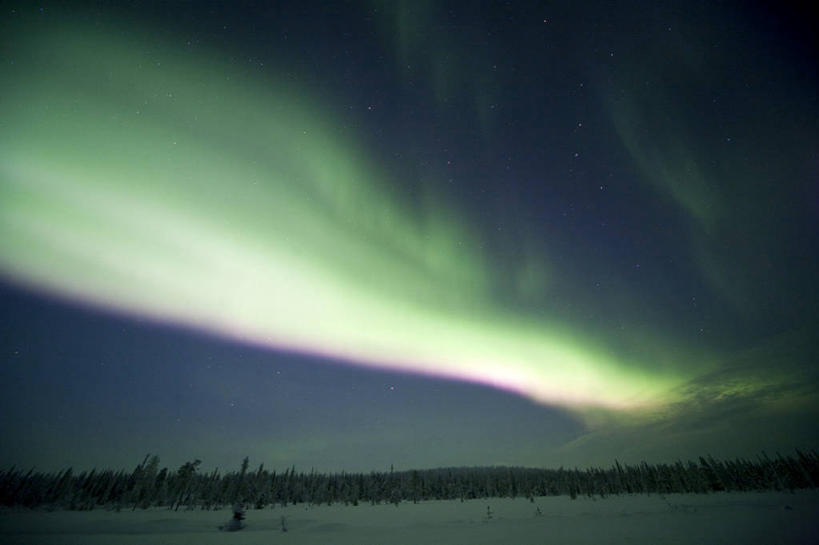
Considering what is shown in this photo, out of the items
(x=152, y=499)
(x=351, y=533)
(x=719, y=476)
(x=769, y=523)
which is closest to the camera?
(x=769, y=523)

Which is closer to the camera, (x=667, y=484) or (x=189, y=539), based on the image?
(x=189, y=539)

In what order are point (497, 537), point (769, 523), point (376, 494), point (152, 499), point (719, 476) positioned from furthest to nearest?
1. point (719, 476)
2. point (376, 494)
3. point (152, 499)
4. point (769, 523)
5. point (497, 537)

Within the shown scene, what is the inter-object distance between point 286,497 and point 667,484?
121 meters

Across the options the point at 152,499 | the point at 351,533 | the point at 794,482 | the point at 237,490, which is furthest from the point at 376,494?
the point at 794,482

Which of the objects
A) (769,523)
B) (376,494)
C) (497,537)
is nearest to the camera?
(497,537)

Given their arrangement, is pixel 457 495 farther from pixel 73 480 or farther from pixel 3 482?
pixel 3 482

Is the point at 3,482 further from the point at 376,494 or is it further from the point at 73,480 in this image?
the point at 376,494

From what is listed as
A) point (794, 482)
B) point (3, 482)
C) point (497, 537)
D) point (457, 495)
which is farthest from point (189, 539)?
point (794, 482)

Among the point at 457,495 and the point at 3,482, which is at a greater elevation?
the point at 3,482

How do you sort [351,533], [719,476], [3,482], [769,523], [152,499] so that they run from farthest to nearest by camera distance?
[719,476] < [3,482] < [152,499] < [351,533] < [769,523]

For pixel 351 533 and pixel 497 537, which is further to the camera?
pixel 351 533

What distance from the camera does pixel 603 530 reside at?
22.4 m

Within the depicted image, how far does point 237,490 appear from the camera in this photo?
98125 millimetres

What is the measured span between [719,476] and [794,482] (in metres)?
19.4
